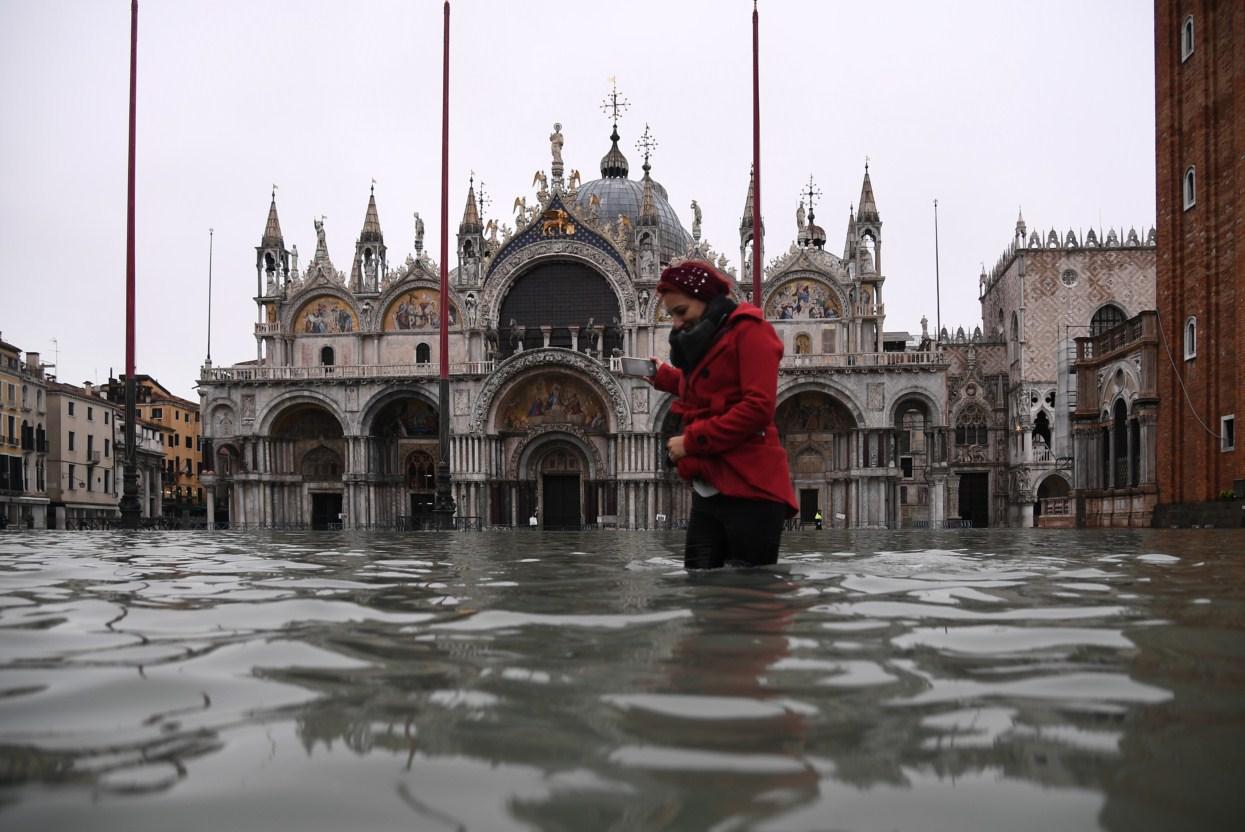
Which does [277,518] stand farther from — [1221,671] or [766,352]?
[1221,671]

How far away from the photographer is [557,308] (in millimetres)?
40438

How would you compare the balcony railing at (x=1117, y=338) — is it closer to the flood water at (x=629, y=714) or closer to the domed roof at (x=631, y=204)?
the flood water at (x=629, y=714)

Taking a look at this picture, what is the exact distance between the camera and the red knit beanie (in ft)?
19.4

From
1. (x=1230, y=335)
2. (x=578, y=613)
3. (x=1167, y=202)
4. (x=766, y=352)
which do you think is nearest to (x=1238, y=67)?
(x=1167, y=202)

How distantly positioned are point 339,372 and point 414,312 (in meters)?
3.60

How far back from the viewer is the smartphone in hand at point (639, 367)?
19.6 feet

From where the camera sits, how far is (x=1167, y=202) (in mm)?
24125

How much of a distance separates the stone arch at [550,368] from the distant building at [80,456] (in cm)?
2340

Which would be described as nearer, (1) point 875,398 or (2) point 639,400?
(1) point 875,398

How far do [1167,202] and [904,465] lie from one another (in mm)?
25524

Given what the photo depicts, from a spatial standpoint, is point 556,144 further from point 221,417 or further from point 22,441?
point 22,441

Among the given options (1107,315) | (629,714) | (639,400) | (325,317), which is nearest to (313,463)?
(325,317)

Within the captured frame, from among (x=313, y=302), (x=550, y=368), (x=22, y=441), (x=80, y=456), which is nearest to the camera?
(x=550, y=368)

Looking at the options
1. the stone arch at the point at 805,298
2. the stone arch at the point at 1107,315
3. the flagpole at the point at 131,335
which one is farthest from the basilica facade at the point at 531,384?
the flagpole at the point at 131,335
